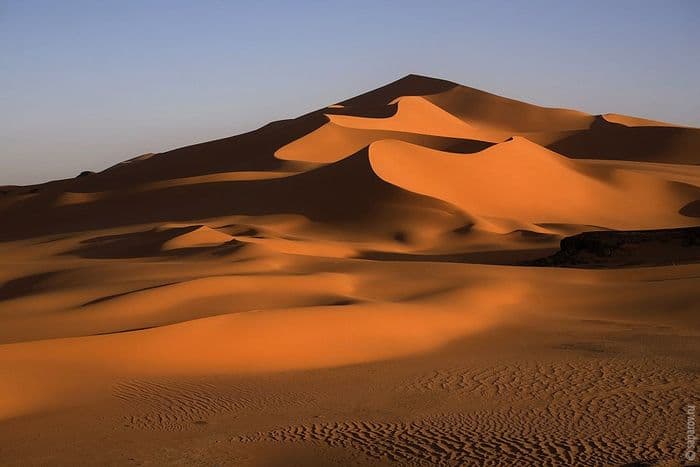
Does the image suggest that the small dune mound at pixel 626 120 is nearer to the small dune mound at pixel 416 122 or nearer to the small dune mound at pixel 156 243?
the small dune mound at pixel 416 122

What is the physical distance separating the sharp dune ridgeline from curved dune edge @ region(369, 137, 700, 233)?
23 cm

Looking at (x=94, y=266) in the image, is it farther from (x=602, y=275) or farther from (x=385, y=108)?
(x=385, y=108)

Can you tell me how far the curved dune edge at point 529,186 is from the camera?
90.4 feet

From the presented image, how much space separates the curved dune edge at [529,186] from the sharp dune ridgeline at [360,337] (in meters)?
0.23

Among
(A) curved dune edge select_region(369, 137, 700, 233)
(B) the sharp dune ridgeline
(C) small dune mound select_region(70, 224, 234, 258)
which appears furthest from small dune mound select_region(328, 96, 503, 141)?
(C) small dune mound select_region(70, 224, 234, 258)

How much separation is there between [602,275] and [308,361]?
727cm

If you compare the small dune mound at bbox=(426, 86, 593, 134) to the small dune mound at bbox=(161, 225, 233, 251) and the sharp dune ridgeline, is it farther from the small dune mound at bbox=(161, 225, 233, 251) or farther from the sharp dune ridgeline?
the small dune mound at bbox=(161, 225, 233, 251)

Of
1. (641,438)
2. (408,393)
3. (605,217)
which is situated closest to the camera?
(641,438)

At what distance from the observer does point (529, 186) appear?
1185 inches

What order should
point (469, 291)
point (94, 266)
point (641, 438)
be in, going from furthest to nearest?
point (94, 266) → point (469, 291) → point (641, 438)

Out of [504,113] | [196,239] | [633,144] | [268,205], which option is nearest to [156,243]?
[196,239]

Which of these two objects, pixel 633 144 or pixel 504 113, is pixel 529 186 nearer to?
pixel 633 144

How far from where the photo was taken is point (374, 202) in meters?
26.0

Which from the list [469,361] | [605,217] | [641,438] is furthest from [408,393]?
[605,217]
